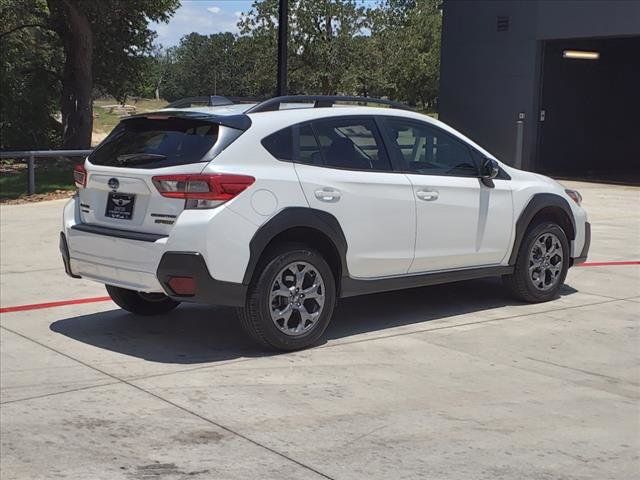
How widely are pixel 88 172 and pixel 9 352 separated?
1435mm

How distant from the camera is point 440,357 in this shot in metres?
6.30

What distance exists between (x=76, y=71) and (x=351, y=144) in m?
17.8

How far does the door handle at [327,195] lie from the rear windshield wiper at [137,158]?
1.12m

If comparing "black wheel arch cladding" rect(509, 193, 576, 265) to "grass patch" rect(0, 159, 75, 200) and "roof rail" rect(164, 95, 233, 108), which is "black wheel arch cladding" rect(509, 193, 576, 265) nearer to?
"roof rail" rect(164, 95, 233, 108)

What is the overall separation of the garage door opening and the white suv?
16377 mm

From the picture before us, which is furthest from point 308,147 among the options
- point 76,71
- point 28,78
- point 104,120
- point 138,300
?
point 104,120

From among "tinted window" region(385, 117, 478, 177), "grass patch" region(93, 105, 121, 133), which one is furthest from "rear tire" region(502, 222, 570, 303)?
"grass patch" region(93, 105, 121, 133)

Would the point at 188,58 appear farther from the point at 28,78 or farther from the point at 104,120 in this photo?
the point at 104,120

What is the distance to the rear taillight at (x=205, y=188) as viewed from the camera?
5898 mm

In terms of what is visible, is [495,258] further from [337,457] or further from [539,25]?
[539,25]

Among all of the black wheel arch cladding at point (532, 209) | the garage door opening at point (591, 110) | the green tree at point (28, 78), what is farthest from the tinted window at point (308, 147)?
the green tree at point (28, 78)

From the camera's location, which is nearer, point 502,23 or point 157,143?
point 157,143

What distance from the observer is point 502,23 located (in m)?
23.5

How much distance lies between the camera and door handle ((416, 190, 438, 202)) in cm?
700
